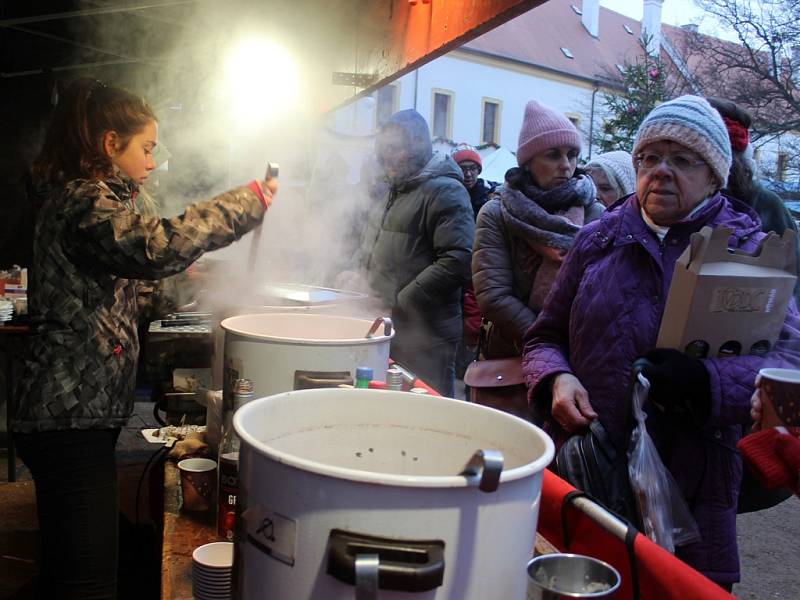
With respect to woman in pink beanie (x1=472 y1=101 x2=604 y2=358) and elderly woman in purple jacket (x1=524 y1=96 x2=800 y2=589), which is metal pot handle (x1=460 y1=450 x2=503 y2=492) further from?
woman in pink beanie (x1=472 y1=101 x2=604 y2=358)

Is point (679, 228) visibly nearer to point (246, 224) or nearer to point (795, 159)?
point (246, 224)

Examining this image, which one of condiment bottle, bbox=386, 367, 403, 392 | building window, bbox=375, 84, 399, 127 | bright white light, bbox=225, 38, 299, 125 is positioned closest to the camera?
condiment bottle, bbox=386, 367, 403, 392

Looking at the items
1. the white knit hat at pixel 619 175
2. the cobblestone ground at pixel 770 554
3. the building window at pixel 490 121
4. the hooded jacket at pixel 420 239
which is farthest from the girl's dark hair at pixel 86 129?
the building window at pixel 490 121

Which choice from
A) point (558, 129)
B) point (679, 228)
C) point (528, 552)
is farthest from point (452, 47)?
point (528, 552)

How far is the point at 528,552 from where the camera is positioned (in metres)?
0.87

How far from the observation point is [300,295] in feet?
7.95

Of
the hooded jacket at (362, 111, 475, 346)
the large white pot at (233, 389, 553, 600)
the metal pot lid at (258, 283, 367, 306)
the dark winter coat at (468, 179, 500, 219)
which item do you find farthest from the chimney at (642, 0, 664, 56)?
the large white pot at (233, 389, 553, 600)

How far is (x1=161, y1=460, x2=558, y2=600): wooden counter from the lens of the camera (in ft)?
4.59


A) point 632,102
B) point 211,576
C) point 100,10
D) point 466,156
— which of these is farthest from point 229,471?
point 632,102

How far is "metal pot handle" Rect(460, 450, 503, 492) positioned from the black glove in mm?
1001

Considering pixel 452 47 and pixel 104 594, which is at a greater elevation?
pixel 452 47

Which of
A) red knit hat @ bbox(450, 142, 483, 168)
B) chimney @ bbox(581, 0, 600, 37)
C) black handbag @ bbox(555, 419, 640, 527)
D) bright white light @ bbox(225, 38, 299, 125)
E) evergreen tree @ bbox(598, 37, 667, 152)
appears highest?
chimney @ bbox(581, 0, 600, 37)

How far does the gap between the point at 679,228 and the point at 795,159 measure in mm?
14815

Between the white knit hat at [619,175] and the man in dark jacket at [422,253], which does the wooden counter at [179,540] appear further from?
the white knit hat at [619,175]
